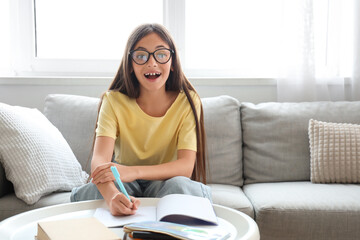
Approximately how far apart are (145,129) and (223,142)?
0.50 meters

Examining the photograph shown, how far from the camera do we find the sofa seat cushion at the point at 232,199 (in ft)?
5.45

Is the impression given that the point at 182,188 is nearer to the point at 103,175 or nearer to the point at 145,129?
the point at 103,175

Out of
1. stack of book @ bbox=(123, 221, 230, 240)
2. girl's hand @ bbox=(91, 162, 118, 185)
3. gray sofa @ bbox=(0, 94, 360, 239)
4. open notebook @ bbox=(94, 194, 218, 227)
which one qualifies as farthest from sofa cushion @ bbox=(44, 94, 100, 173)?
stack of book @ bbox=(123, 221, 230, 240)

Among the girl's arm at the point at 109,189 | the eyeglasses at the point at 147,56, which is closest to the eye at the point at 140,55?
the eyeglasses at the point at 147,56

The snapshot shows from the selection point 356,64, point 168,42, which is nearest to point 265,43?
point 356,64

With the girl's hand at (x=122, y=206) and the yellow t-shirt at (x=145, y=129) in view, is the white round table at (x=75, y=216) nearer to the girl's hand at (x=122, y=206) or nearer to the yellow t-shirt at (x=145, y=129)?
the girl's hand at (x=122, y=206)

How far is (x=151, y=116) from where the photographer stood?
170cm

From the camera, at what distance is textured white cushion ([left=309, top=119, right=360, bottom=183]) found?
1918 millimetres

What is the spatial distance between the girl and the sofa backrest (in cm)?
28

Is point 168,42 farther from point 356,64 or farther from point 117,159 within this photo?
point 356,64

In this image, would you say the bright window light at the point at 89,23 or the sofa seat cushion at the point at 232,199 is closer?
the sofa seat cushion at the point at 232,199

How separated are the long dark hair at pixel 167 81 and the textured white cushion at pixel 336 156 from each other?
51 centimetres

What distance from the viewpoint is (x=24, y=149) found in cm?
161

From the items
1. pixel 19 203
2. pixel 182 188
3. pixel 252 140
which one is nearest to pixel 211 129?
pixel 252 140
